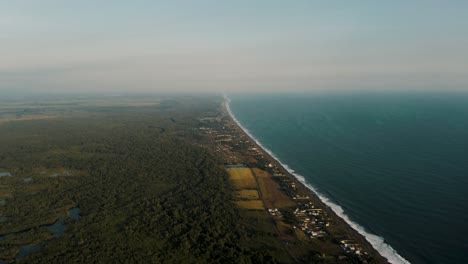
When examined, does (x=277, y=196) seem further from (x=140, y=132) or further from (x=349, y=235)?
(x=140, y=132)

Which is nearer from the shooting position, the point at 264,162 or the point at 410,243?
the point at 410,243

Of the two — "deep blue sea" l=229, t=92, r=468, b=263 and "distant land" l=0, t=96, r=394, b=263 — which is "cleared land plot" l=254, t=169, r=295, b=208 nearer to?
"distant land" l=0, t=96, r=394, b=263

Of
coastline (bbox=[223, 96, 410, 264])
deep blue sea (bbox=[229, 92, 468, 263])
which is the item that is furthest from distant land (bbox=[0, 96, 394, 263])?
deep blue sea (bbox=[229, 92, 468, 263])

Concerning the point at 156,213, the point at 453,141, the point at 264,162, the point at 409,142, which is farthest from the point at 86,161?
the point at 453,141

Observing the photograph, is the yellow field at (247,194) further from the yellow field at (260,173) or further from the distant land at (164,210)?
the yellow field at (260,173)

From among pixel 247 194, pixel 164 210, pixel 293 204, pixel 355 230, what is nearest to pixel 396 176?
pixel 355 230

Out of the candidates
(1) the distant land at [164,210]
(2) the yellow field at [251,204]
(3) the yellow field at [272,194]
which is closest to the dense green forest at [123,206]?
(1) the distant land at [164,210]
